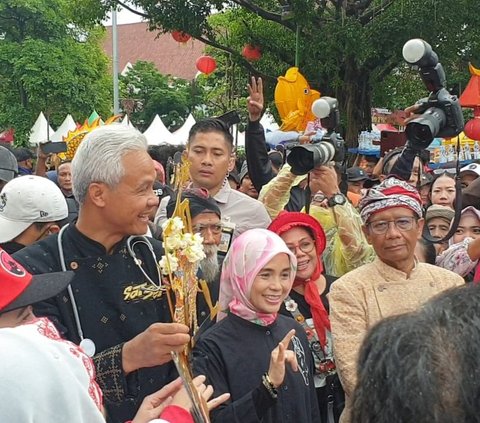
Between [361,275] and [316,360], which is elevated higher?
[361,275]

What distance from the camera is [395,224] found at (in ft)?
8.74

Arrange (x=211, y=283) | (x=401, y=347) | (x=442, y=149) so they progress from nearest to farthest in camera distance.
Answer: (x=401, y=347), (x=211, y=283), (x=442, y=149)

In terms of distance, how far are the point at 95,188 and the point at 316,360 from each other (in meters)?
1.25

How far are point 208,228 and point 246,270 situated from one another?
0.61 meters

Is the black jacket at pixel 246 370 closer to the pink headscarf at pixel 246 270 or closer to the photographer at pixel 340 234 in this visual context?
the pink headscarf at pixel 246 270

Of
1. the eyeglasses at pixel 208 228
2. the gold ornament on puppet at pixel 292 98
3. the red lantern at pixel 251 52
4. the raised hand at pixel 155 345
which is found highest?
the red lantern at pixel 251 52

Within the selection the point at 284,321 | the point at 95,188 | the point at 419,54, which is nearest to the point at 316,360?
the point at 284,321

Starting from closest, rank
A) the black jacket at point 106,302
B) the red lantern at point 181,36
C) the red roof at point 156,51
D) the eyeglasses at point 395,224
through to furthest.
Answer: the black jacket at point 106,302
the eyeglasses at point 395,224
the red lantern at point 181,36
the red roof at point 156,51

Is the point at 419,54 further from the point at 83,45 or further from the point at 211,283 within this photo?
the point at 83,45

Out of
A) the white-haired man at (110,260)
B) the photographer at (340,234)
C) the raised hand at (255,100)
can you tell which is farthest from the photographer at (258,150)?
the white-haired man at (110,260)

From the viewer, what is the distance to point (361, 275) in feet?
8.50

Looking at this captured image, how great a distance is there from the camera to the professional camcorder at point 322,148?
3.03 meters

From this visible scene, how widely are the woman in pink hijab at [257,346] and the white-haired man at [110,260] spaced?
22 centimetres

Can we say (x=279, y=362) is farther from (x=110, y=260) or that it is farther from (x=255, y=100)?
(x=255, y=100)
